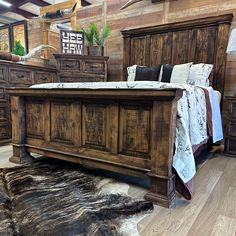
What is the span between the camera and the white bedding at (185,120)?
1402mm

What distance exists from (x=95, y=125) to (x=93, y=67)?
224cm

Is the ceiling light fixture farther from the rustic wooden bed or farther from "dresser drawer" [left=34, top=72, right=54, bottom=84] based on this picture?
the rustic wooden bed

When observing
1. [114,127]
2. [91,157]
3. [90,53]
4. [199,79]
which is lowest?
[91,157]

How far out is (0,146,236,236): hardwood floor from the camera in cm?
110

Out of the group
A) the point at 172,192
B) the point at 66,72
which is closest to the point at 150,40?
the point at 66,72

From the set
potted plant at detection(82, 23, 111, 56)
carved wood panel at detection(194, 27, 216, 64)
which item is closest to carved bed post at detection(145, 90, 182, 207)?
carved wood panel at detection(194, 27, 216, 64)

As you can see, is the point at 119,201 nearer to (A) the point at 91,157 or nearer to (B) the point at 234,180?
(A) the point at 91,157

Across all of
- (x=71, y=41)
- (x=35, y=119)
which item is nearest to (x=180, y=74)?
(x=35, y=119)

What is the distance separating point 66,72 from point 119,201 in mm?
2767

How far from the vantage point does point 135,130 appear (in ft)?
4.94

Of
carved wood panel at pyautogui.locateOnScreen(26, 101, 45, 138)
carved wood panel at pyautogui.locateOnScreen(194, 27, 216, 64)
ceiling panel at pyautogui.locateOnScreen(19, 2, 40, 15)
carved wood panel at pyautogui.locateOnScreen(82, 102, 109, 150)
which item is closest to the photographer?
carved wood panel at pyautogui.locateOnScreen(82, 102, 109, 150)

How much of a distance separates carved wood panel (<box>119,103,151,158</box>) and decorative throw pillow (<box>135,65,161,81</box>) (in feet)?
5.50

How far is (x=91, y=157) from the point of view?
1.72 m

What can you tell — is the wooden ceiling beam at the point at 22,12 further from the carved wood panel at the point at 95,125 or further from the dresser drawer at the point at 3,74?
the carved wood panel at the point at 95,125
